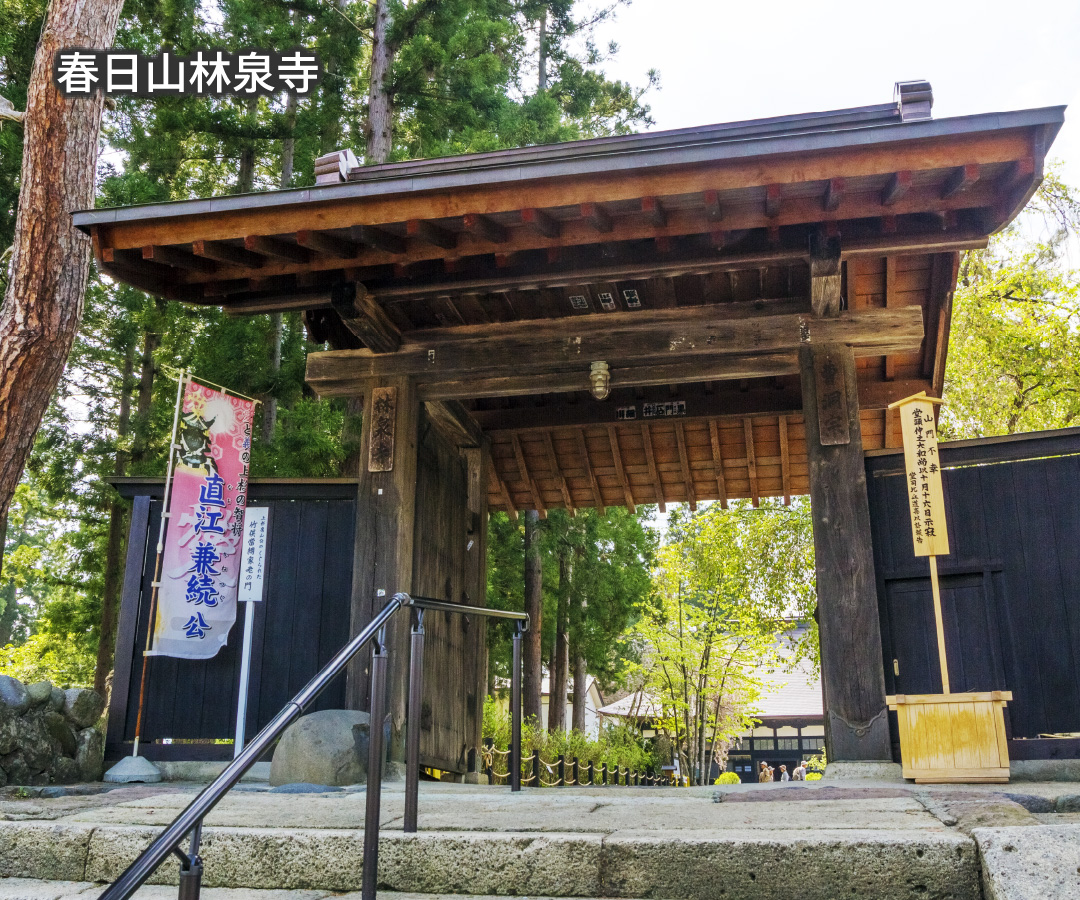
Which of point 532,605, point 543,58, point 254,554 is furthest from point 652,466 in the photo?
point 543,58

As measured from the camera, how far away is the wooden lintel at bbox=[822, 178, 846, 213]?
205 inches

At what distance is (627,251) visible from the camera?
6.20 metres

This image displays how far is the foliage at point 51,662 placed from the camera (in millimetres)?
19781

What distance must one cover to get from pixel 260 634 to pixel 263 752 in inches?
178

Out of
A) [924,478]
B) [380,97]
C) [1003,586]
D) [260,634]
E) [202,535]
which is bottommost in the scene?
[260,634]

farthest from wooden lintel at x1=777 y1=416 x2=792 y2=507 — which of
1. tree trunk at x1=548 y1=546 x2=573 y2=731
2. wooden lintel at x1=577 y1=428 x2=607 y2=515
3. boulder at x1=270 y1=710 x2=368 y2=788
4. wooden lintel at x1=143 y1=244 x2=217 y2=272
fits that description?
tree trunk at x1=548 y1=546 x2=573 y2=731

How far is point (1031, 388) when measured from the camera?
48.8ft

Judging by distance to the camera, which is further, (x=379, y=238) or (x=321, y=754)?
(x=379, y=238)

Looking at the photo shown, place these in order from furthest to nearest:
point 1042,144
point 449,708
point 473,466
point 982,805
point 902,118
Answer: point 473,466 < point 449,708 < point 902,118 < point 1042,144 < point 982,805

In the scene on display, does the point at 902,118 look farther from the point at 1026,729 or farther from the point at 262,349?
the point at 262,349

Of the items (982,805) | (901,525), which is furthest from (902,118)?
(982,805)

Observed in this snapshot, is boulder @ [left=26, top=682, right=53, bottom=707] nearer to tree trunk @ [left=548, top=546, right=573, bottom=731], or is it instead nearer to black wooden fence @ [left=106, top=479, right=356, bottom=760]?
black wooden fence @ [left=106, top=479, right=356, bottom=760]

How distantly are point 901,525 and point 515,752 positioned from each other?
115 inches

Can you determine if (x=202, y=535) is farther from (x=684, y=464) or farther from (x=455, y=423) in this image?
(x=684, y=464)
